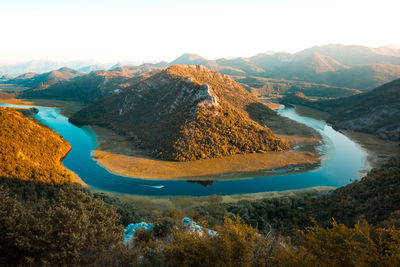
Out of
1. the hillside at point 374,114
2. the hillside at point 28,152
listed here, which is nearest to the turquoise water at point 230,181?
the hillside at point 28,152

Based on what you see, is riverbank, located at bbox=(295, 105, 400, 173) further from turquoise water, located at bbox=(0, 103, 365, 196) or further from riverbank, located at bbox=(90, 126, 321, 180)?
Answer: riverbank, located at bbox=(90, 126, 321, 180)

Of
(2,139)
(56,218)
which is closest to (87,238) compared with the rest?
(56,218)

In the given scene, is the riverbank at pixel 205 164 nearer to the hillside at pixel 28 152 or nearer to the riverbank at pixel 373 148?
the hillside at pixel 28 152

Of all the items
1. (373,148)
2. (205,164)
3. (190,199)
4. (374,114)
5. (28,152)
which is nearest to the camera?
(190,199)

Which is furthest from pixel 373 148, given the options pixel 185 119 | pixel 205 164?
pixel 185 119

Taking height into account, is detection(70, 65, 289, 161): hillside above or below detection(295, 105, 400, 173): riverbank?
above

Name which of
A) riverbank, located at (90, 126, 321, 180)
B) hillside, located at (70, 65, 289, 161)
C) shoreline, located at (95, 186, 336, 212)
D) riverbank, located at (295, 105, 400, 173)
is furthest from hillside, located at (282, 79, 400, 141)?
shoreline, located at (95, 186, 336, 212)

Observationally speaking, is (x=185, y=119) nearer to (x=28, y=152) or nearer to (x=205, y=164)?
(x=205, y=164)

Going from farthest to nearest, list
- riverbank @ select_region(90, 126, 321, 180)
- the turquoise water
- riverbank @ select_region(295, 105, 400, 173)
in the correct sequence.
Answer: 1. riverbank @ select_region(295, 105, 400, 173)
2. riverbank @ select_region(90, 126, 321, 180)
3. the turquoise water
